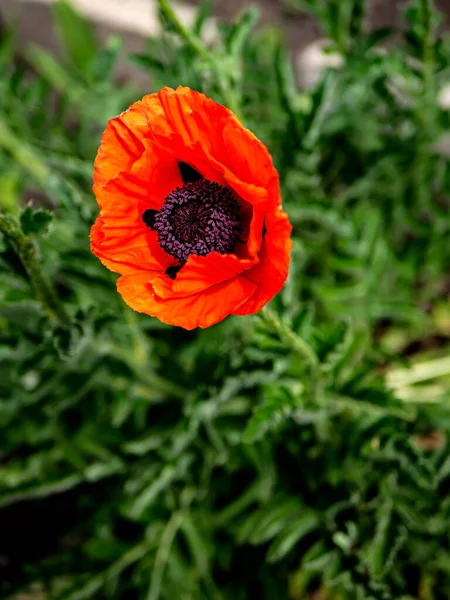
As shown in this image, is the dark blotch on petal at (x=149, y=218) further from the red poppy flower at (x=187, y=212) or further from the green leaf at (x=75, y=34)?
the green leaf at (x=75, y=34)

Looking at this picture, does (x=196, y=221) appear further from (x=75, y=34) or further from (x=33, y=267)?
(x=75, y=34)

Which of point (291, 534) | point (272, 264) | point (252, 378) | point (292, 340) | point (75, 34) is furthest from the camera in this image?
point (75, 34)

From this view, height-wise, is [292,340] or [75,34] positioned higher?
[75,34]

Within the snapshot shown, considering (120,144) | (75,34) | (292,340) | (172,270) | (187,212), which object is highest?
(75,34)

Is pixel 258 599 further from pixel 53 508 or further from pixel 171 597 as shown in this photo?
pixel 53 508

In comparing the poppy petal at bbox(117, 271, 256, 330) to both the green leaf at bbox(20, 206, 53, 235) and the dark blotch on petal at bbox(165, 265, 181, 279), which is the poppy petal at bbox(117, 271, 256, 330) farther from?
the green leaf at bbox(20, 206, 53, 235)

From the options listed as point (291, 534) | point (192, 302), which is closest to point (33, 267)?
point (192, 302)

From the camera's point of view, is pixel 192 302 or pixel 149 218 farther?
pixel 149 218
